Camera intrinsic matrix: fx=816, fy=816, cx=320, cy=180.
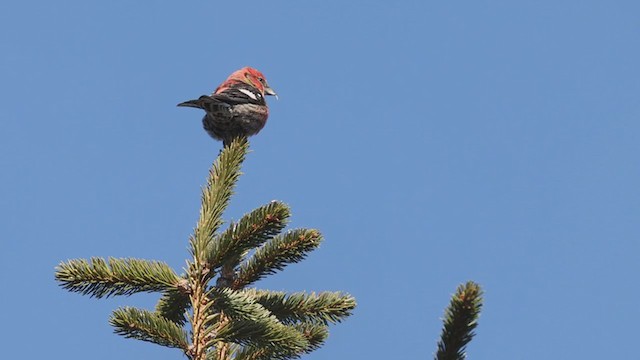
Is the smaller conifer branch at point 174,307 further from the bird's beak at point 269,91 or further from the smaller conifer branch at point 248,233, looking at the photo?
the bird's beak at point 269,91

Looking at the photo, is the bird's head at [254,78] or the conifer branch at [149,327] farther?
the bird's head at [254,78]

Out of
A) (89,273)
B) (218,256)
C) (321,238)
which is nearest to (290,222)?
(321,238)

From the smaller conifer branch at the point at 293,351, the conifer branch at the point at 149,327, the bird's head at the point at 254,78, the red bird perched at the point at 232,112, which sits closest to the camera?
the conifer branch at the point at 149,327

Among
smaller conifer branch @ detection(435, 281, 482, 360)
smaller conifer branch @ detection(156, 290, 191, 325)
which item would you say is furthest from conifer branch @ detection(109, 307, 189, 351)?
smaller conifer branch @ detection(435, 281, 482, 360)

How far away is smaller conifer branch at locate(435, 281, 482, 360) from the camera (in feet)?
5.45

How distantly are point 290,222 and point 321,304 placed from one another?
13.7 inches

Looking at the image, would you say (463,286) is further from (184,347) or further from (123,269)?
(123,269)

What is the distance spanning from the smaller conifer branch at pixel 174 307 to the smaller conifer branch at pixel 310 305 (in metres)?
0.26

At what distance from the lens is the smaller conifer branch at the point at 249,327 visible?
2793 mm

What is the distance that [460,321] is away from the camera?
65.9 inches

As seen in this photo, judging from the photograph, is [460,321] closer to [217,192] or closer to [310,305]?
[310,305]

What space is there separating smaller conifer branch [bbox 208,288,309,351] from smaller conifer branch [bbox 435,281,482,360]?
120cm

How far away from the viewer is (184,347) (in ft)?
8.91

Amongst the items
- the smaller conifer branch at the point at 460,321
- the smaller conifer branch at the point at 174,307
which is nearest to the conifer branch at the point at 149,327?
the smaller conifer branch at the point at 174,307
